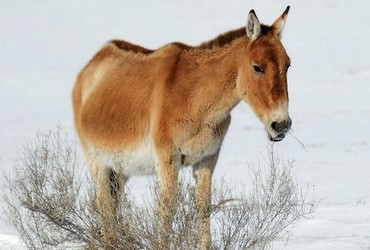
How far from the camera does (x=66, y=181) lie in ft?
23.6

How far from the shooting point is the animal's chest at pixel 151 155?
702 centimetres

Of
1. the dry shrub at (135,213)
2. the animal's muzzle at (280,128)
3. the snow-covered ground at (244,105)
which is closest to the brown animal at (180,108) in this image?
the animal's muzzle at (280,128)

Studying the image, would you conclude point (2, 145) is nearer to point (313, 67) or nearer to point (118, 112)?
point (118, 112)

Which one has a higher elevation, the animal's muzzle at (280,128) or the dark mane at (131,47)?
the dark mane at (131,47)

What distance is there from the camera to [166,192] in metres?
6.84

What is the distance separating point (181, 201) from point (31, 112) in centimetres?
1411

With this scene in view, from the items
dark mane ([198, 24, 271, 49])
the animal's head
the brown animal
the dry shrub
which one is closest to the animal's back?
the brown animal

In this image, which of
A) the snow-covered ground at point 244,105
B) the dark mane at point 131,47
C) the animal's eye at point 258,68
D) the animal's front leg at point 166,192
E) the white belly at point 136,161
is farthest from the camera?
the snow-covered ground at point 244,105

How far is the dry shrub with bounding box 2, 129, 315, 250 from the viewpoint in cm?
654

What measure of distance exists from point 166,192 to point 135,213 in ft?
1.21

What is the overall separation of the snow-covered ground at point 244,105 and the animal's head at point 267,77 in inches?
63.3

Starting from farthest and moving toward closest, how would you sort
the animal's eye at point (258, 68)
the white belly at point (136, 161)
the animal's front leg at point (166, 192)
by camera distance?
the white belly at point (136, 161)
the animal's eye at point (258, 68)
the animal's front leg at point (166, 192)

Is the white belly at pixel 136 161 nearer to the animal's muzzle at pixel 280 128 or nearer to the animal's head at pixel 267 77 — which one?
the animal's head at pixel 267 77

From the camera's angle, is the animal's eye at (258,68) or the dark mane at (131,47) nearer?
the animal's eye at (258,68)
